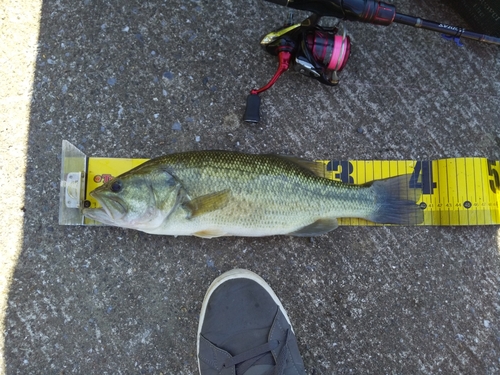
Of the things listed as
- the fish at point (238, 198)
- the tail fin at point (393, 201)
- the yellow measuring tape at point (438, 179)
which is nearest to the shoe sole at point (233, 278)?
the fish at point (238, 198)

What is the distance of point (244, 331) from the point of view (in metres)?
2.63

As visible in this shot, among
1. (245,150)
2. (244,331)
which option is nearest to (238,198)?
(245,150)

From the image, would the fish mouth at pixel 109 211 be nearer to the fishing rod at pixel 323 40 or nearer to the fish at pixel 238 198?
the fish at pixel 238 198

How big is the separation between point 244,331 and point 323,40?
2172 millimetres

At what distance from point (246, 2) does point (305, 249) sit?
2041 mm

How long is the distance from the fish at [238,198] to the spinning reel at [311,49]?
1.79 ft

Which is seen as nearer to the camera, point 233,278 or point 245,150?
point 233,278

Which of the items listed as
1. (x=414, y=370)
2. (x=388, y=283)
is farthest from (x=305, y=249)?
(x=414, y=370)

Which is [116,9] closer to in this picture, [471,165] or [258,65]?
[258,65]

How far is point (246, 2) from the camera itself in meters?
2.93

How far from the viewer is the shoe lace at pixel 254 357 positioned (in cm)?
254

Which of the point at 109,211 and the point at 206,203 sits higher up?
the point at 206,203

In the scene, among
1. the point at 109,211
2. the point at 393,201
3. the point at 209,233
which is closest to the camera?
the point at 109,211

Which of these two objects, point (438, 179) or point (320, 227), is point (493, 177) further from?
point (320, 227)
